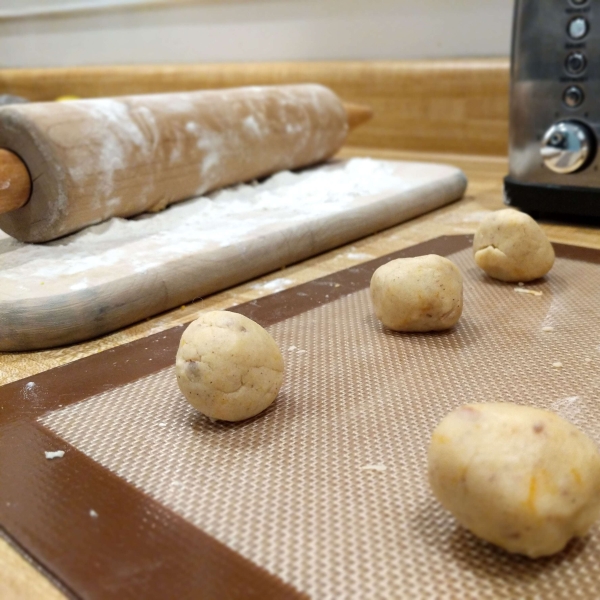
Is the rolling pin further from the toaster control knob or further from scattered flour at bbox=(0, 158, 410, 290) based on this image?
the toaster control knob

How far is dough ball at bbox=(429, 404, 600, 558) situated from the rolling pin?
79cm

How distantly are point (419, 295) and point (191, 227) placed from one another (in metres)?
0.51

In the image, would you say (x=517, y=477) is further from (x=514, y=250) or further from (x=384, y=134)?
(x=384, y=134)

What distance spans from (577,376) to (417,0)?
5.12 ft

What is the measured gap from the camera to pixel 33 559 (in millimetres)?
478

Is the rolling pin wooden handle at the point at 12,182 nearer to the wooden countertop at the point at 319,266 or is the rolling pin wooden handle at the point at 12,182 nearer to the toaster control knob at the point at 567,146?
the wooden countertop at the point at 319,266

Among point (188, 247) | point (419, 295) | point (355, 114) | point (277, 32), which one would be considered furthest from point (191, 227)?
point (277, 32)

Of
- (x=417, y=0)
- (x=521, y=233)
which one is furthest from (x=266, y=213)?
(x=417, y=0)

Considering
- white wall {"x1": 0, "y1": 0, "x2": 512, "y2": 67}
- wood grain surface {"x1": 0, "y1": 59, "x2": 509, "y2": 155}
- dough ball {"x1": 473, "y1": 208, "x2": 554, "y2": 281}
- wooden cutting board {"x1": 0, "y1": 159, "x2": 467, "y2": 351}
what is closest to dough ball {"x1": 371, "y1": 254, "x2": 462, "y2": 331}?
dough ball {"x1": 473, "y1": 208, "x2": 554, "y2": 281}

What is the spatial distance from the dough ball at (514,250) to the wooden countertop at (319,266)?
227 millimetres

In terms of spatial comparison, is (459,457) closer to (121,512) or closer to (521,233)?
(121,512)

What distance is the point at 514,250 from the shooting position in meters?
0.96

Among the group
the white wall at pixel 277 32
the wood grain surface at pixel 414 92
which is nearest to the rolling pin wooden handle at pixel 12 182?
the wood grain surface at pixel 414 92

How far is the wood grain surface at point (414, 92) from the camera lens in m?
1.80
